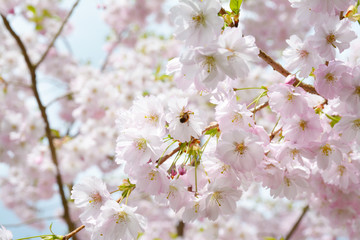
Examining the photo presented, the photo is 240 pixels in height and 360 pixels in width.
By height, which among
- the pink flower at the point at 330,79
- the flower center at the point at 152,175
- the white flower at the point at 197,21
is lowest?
the flower center at the point at 152,175

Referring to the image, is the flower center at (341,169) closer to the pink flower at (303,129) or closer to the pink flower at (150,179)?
the pink flower at (303,129)

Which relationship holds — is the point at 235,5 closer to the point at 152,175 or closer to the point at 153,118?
the point at 153,118

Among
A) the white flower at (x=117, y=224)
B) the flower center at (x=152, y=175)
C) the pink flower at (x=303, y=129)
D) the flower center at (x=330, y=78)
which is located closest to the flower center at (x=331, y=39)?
the flower center at (x=330, y=78)

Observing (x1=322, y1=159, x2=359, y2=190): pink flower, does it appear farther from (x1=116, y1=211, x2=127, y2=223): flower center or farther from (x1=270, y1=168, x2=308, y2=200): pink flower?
(x1=116, y1=211, x2=127, y2=223): flower center

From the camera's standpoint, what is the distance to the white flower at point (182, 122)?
1.10 meters

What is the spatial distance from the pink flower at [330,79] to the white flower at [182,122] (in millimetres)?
391

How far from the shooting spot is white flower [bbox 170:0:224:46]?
960mm

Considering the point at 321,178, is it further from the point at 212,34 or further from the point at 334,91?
the point at 212,34

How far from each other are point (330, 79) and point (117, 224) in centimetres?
81

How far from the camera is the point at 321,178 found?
1660 millimetres

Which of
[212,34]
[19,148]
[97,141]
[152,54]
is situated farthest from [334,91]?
[152,54]

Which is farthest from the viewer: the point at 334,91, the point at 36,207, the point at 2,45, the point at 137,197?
the point at 36,207

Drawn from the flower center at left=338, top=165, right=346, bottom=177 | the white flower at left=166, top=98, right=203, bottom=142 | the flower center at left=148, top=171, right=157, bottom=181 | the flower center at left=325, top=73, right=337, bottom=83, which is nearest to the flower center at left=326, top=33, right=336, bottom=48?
the flower center at left=325, top=73, right=337, bottom=83

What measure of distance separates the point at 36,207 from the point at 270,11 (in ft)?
19.3
